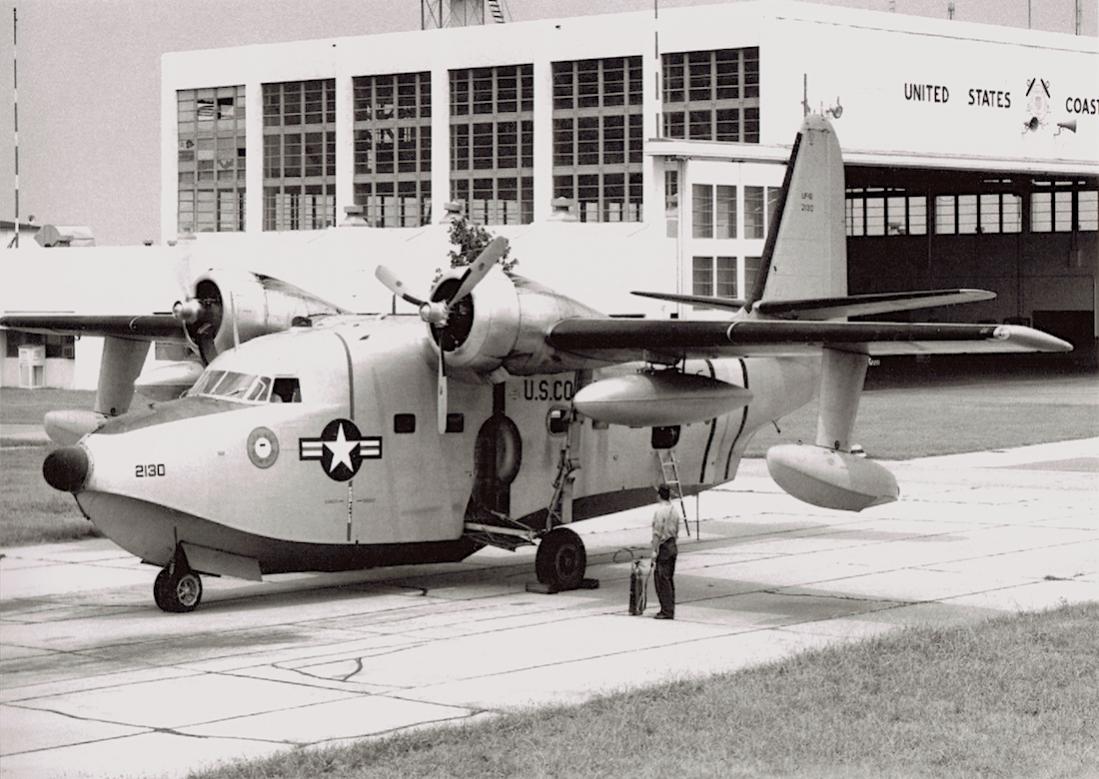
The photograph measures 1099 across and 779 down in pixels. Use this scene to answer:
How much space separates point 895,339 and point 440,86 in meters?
59.2

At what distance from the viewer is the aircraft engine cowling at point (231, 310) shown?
22.7m

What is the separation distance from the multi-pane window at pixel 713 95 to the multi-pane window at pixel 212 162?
23.3m

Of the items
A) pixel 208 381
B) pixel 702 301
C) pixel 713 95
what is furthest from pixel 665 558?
pixel 713 95

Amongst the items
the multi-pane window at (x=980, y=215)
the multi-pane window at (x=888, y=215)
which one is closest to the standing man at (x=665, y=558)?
the multi-pane window at (x=888, y=215)

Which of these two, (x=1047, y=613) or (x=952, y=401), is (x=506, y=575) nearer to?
(x=1047, y=613)

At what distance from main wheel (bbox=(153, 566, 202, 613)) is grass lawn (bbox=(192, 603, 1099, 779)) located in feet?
22.0

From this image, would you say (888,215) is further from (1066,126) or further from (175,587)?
(175,587)

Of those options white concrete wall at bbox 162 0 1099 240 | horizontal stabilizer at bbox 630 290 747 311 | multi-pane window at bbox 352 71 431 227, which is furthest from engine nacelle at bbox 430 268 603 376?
multi-pane window at bbox 352 71 431 227

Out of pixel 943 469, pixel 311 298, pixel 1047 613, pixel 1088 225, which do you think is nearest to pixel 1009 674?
pixel 1047 613

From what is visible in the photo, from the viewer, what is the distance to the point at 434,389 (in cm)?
2128

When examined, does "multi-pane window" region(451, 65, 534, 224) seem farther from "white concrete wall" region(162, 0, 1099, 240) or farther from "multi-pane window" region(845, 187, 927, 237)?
"multi-pane window" region(845, 187, 927, 237)

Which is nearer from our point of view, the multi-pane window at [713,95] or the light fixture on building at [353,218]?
the multi-pane window at [713,95]

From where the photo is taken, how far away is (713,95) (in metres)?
68.1

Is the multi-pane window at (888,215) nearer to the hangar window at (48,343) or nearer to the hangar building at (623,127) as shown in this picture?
the hangar building at (623,127)
